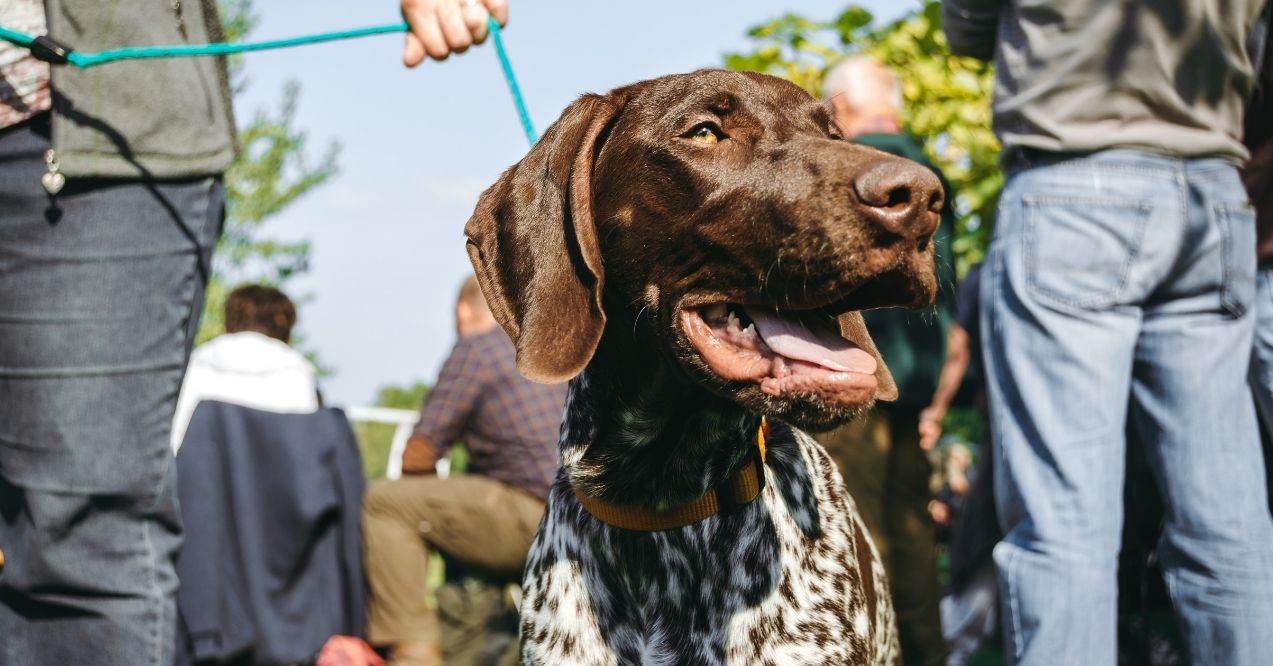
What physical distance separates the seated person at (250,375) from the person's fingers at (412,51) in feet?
9.81

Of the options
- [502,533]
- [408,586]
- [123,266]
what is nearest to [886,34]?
[502,533]

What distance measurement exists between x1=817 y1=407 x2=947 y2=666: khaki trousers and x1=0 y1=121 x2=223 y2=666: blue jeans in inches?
110

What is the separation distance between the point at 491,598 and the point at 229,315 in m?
1.96

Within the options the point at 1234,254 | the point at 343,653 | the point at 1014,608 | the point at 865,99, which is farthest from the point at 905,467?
the point at 343,653

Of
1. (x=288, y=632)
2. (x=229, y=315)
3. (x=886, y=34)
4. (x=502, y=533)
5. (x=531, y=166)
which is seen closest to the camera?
(x=531, y=166)

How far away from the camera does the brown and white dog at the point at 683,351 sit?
213 centimetres

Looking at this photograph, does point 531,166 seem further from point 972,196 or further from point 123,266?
point 972,196

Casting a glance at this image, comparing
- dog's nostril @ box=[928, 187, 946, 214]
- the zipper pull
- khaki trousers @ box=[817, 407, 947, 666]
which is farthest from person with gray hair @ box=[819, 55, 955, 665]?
the zipper pull

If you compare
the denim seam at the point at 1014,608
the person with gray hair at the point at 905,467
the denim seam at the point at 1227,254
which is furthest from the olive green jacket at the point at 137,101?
the person with gray hair at the point at 905,467

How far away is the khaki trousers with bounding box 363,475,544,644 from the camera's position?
537cm

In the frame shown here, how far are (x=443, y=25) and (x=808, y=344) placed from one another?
109cm

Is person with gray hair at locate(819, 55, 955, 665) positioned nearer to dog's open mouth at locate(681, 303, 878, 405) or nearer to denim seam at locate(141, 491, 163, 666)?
dog's open mouth at locate(681, 303, 878, 405)

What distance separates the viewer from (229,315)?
6176mm

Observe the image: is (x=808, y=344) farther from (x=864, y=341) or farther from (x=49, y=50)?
(x=49, y=50)
